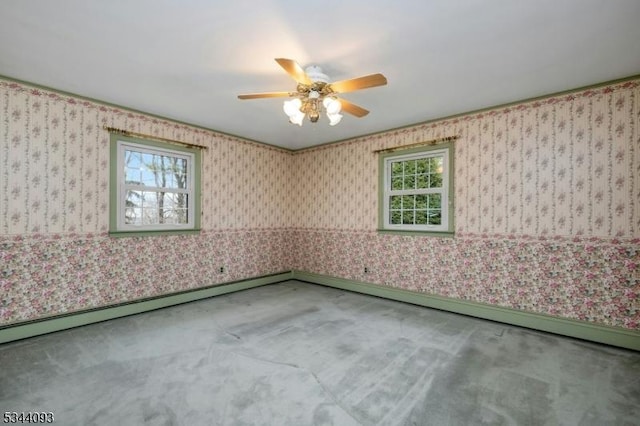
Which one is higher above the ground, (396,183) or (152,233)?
(396,183)

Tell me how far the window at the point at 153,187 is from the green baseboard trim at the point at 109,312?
0.96m

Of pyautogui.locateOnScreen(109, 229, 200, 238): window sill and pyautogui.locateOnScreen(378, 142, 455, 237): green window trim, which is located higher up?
pyautogui.locateOnScreen(378, 142, 455, 237): green window trim

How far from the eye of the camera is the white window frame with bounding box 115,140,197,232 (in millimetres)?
3904

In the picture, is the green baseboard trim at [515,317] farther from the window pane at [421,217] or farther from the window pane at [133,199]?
the window pane at [133,199]

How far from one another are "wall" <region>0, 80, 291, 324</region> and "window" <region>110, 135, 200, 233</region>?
0.14 metres

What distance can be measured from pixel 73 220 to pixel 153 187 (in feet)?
3.37

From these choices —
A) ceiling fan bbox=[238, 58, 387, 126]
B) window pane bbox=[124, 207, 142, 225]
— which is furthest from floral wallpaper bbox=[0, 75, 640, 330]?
ceiling fan bbox=[238, 58, 387, 126]

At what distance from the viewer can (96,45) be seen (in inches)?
98.1

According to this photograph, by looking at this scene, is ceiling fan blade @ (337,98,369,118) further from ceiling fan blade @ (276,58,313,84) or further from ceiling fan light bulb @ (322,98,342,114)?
ceiling fan blade @ (276,58,313,84)

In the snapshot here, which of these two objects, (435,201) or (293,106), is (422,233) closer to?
(435,201)

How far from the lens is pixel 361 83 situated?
2.39 metres

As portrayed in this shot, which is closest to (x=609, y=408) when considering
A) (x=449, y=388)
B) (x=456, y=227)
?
(x=449, y=388)

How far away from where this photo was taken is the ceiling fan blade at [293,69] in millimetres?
2111

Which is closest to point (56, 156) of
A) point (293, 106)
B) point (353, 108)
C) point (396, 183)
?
point (293, 106)
